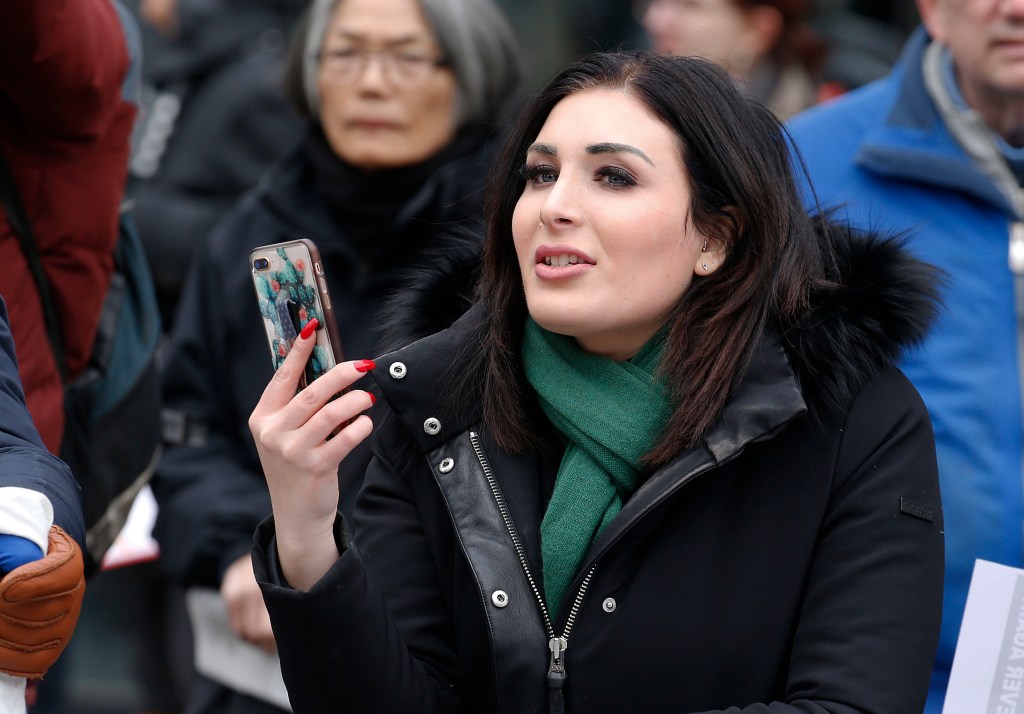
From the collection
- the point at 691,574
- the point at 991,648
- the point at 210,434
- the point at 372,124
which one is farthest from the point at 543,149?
the point at 210,434

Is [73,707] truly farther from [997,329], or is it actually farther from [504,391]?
[997,329]

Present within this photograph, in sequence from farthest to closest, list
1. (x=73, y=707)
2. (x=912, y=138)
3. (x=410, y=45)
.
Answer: (x=73, y=707) < (x=410, y=45) < (x=912, y=138)

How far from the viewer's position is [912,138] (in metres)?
3.46

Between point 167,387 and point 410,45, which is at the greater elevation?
point 410,45

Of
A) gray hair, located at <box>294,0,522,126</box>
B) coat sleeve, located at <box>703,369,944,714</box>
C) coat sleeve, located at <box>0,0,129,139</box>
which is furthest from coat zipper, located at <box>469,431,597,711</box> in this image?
gray hair, located at <box>294,0,522,126</box>

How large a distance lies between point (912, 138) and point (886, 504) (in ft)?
3.98

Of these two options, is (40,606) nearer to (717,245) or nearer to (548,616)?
(548,616)

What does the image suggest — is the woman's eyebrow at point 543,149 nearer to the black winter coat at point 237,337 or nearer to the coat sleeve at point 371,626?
the coat sleeve at point 371,626

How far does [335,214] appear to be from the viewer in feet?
13.5

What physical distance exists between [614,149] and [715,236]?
0.85 ft

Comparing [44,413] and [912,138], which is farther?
[912,138]

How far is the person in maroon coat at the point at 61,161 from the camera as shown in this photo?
9.15 ft

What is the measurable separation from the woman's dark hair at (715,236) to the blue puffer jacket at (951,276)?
0.27 m

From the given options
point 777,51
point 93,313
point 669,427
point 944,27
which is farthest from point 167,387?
point 777,51
